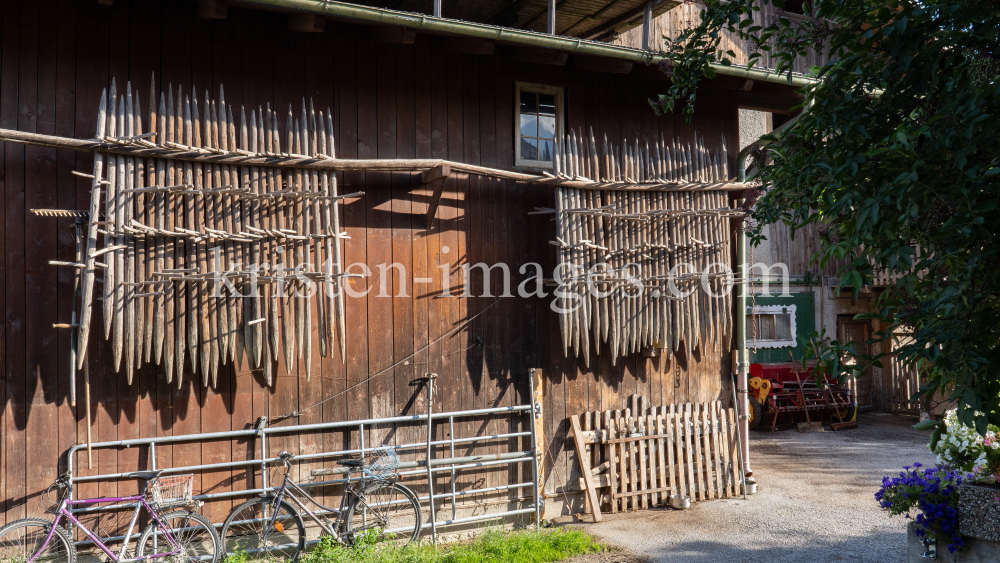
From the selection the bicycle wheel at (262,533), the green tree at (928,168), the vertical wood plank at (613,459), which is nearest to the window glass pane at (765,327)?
the vertical wood plank at (613,459)

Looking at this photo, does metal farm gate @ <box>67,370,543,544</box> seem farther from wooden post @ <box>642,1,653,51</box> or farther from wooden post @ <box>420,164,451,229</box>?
wooden post @ <box>642,1,653,51</box>

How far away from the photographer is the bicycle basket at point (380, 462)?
6.43 m

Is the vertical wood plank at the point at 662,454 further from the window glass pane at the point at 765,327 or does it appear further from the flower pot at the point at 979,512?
the window glass pane at the point at 765,327

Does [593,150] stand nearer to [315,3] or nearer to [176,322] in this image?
[315,3]

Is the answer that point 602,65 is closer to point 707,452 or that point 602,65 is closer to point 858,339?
point 707,452

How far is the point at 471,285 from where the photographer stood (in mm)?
7402

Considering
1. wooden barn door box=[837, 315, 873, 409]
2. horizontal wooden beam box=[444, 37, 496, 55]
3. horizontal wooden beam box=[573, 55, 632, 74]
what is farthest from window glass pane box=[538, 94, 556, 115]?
wooden barn door box=[837, 315, 873, 409]

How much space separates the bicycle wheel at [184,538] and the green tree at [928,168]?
520 centimetres

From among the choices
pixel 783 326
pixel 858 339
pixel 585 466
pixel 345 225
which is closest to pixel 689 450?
pixel 585 466

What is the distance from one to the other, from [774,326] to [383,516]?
12.0 metres

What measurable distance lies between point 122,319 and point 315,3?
3128mm

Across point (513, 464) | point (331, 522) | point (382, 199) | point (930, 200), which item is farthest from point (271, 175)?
point (930, 200)

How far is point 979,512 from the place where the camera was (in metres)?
5.21

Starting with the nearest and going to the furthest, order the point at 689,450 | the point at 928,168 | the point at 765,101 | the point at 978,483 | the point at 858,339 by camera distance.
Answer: the point at 928,168 < the point at 978,483 < the point at 689,450 < the point at 765,101 < the point at 858,339
